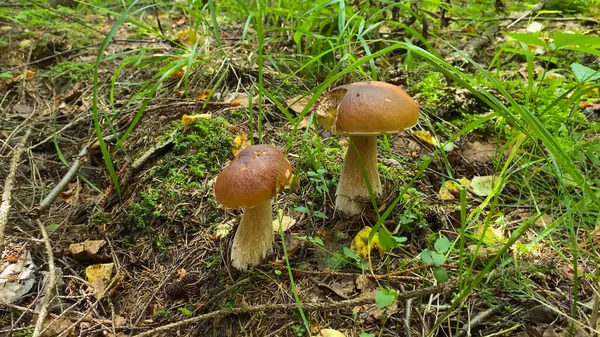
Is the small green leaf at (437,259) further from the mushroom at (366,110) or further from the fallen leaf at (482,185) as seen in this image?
the fallen leaf at (482,185)

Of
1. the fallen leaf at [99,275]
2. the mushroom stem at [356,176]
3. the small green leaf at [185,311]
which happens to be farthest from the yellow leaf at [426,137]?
the fallen leaf at [99,275]

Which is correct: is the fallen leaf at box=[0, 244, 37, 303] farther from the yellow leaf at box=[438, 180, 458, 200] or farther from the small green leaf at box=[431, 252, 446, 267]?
the yellow leaf at box=[438, 180, 458, 200]

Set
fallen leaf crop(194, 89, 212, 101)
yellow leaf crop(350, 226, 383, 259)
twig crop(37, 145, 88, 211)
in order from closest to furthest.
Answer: yellow leaf crop(350, 226, 383, 259) → twig crop(37, 145, 88, 211) → fallen leaf crop(194, 89, 212, 101)

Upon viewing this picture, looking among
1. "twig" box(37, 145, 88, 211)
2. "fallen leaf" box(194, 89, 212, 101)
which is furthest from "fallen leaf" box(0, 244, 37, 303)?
"fallen leaf" box(194, 89, 212, 101)

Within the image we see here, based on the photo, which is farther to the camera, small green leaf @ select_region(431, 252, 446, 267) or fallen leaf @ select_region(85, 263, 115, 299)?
fallen leaf @ select_region(85, 263, 115, 299)

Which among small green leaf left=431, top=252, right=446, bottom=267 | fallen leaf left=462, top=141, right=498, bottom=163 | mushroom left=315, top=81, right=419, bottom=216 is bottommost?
fallen leaf left=462, top=141, right=498, bottom=163

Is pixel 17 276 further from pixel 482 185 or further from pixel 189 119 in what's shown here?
pixel 482 185
